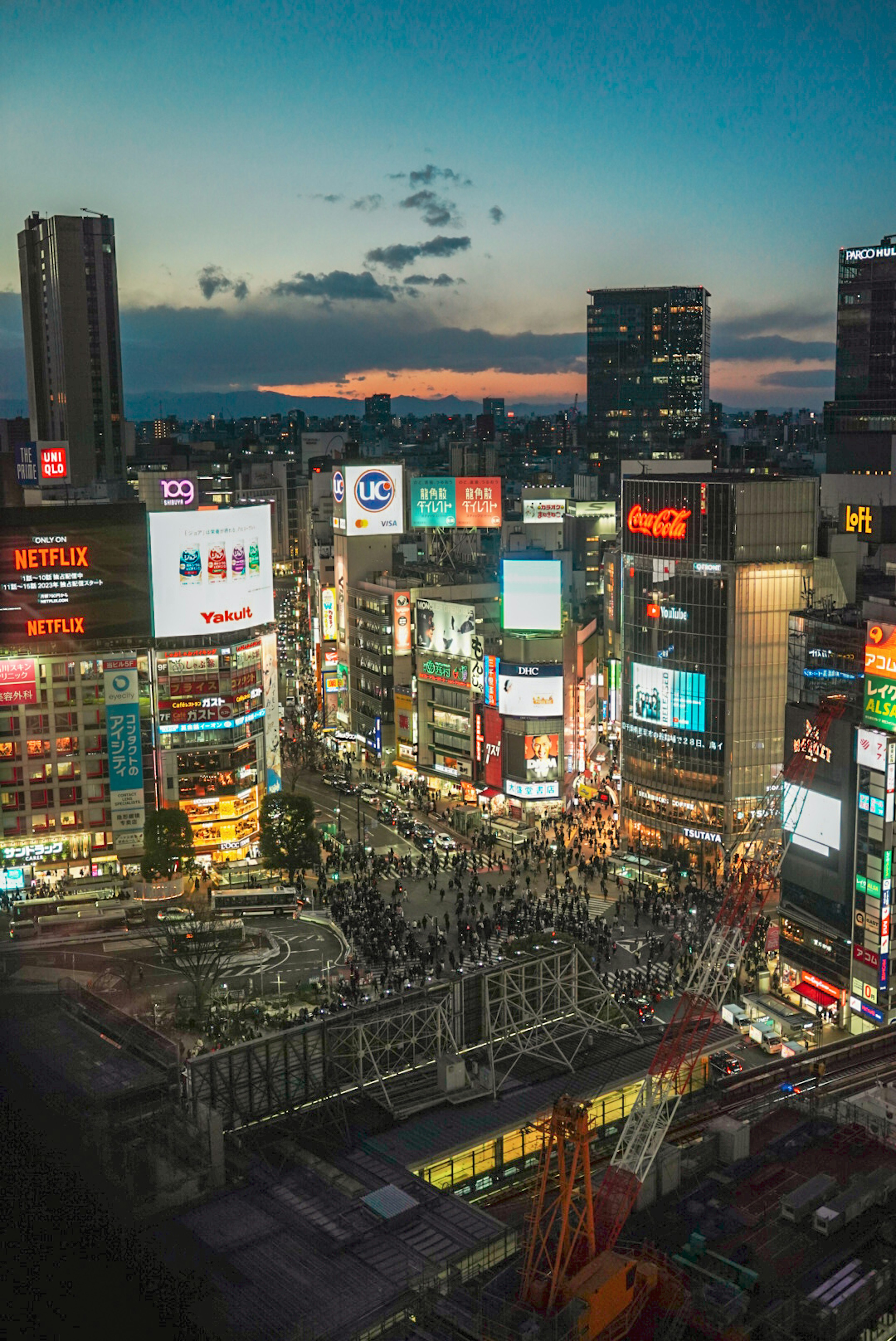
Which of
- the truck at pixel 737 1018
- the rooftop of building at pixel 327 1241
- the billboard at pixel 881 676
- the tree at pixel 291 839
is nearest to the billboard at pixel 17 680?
the tree at pixel 291 839

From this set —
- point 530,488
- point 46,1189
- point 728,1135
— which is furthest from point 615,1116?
point 530,488

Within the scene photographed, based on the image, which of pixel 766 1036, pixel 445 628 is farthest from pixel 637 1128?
pixel 445 628

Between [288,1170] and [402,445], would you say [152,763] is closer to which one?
[288,1170]

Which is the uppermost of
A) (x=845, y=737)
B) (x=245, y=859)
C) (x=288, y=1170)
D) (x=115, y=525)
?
(x=115, y=525)

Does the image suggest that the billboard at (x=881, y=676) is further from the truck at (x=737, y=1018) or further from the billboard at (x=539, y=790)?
the billboard at (x=539, y=790)

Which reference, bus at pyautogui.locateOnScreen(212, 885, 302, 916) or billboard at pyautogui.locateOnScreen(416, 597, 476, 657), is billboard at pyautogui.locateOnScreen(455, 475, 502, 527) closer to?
billboard at pyautogui.locateOnScreen(416, 597, 476, 657)
